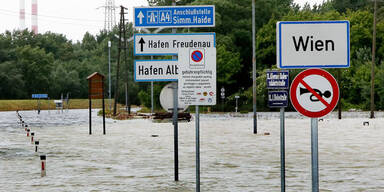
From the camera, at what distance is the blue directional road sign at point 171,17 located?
12.9 m

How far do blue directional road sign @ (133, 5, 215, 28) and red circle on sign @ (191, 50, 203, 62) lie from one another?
2566 mm

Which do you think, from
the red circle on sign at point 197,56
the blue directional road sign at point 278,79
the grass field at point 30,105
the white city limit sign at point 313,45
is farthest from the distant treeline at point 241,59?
the white city limit sign at point 313,45

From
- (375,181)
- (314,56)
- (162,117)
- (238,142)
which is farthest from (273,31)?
(314,56)

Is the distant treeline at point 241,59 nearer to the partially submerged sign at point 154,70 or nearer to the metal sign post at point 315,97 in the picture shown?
the partially submerged sign at point 154,70

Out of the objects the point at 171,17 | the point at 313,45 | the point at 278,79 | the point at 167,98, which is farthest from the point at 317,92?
the point at 278,79

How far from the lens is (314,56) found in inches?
303

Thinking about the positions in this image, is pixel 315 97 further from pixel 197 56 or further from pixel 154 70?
pixel 154 70

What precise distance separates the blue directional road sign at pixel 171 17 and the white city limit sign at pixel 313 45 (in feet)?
17.5

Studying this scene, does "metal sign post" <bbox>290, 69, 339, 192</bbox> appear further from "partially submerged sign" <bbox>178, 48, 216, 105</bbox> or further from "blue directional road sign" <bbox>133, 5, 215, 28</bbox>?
"blue directional road sign" <bbox>133, 5, 215, 28</bbox>

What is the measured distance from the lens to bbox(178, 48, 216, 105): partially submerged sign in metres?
10.2

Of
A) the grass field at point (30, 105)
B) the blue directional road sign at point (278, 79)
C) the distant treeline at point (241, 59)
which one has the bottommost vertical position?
the grass field at point (30, 105)

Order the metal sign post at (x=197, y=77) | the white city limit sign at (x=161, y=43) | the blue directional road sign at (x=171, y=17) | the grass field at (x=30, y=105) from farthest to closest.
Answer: the grass field at (x=30, y=105)
the white city limit sign at (x=161, y=43)
the blue directional road sign at (x=171, y=17)
the metal sign post at (x=197, y=77)

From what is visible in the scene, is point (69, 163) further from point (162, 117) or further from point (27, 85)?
point (27, 85)

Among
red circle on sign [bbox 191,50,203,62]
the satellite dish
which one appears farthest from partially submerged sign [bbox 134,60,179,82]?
red circle on sign [bbox 191,50,203,62]
